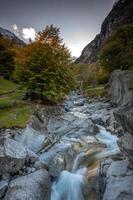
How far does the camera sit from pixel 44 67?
2045 cm

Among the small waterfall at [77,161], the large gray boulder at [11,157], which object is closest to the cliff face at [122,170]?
the small waterfall at [77,161]

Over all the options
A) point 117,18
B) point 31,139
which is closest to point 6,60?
point 31,139

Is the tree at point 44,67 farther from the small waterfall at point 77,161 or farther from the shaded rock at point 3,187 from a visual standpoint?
the shaded rock at point 3,187

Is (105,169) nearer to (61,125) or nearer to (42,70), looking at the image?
(61,125)

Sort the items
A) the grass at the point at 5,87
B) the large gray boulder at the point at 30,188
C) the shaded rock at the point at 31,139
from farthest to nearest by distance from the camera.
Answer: the grass at the point at 5,87, the shaded rock at the point at 31,139, the large gray boulder at the point at 30,188

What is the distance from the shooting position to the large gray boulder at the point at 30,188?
873 cm

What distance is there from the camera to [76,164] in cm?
1216

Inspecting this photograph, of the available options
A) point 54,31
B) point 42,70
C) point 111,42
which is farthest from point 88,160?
point 111,42

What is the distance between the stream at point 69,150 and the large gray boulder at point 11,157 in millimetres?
1573

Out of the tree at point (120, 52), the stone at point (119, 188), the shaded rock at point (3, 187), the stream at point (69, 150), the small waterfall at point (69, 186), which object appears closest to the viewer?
the stone at point (119, 188)

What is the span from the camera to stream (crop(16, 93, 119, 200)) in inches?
425

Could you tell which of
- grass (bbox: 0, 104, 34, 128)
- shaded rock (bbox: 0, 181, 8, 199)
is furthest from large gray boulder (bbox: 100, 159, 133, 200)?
grass (bbox: 0, 104, 34, 128)

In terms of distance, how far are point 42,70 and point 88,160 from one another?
1078cm

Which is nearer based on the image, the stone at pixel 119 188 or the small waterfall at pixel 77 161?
the stone at pixel 119 188
